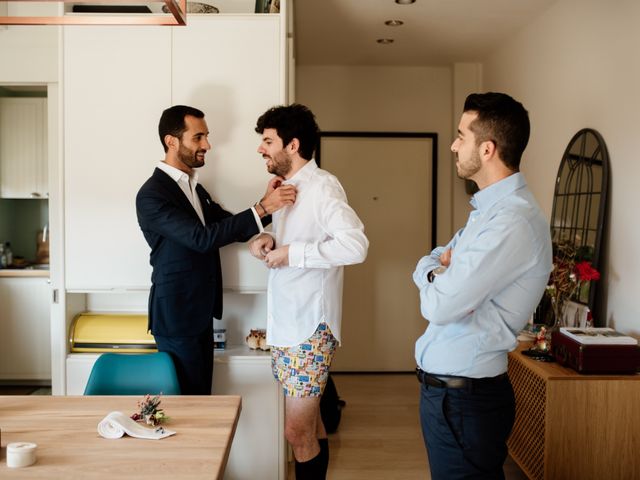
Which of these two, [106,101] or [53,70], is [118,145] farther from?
[53,70]

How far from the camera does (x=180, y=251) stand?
281 cm

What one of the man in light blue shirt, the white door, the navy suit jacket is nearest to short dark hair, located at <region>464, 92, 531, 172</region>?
the man in light blue shirt

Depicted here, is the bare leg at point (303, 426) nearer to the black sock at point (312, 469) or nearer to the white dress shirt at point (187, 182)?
the black sock at point (312, 469)

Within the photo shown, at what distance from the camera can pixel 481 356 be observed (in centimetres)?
186

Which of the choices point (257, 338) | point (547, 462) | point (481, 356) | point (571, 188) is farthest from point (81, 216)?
point (571, 188)

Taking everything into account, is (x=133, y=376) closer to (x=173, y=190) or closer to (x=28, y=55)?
(x=173, y=190)

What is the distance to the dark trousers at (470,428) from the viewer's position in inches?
73.5

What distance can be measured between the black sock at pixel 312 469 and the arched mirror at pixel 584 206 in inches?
65.8

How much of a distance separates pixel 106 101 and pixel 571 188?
256cm

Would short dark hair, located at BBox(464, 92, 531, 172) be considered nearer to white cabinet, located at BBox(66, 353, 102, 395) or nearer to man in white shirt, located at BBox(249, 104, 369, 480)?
man in white shirt, located at BBox(249, 104, 369, 480)

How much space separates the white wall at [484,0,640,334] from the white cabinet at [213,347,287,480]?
1.78m

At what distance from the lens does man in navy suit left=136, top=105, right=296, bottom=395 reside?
8.82 ft

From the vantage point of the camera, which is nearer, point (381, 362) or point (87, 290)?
point (87, 290)

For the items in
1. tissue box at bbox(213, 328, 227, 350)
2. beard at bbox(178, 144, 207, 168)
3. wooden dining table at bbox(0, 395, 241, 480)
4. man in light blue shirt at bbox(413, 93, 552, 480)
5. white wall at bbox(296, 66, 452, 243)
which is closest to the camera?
wooden dining table at bbox(0, 395, 241, 480)
